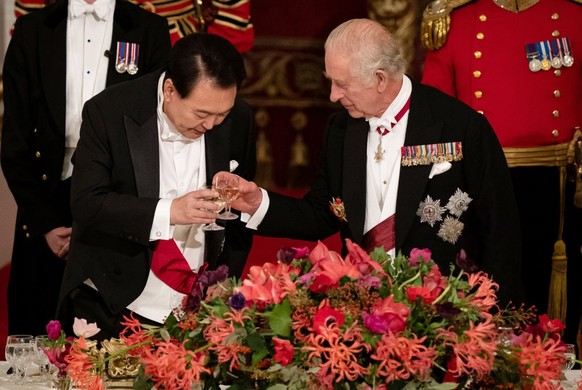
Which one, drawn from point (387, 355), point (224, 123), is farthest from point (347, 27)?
point (387, 355)

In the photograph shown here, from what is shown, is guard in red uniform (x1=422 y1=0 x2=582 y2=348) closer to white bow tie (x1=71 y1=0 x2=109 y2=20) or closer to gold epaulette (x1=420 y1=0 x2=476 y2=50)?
gold epaulette (x1=420 y1=0 x2=476 y2=50)

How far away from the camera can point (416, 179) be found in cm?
301

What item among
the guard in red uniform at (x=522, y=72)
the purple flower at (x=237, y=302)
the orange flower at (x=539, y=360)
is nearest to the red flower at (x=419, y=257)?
the orange flower at (x=539, y=360)

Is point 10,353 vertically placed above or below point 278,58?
below

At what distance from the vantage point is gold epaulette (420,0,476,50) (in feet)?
12.1

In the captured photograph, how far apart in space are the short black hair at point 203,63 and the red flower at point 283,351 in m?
1.03

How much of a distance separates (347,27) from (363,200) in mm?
463

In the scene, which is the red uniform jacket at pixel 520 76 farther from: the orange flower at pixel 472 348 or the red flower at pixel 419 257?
the orange flower at pixel 472 348

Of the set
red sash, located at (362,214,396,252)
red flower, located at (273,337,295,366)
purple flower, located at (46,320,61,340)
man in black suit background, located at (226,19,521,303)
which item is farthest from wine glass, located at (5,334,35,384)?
red sash, located at (362,214,396,252)

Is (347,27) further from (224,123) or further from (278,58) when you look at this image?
(278,58)

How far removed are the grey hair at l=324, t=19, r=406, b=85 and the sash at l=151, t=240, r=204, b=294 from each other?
0.65m

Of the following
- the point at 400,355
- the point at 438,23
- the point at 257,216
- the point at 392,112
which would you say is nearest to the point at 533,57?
the point at 438,23

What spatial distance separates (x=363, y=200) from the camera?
305cm

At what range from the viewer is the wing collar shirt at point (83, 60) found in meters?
3.60
